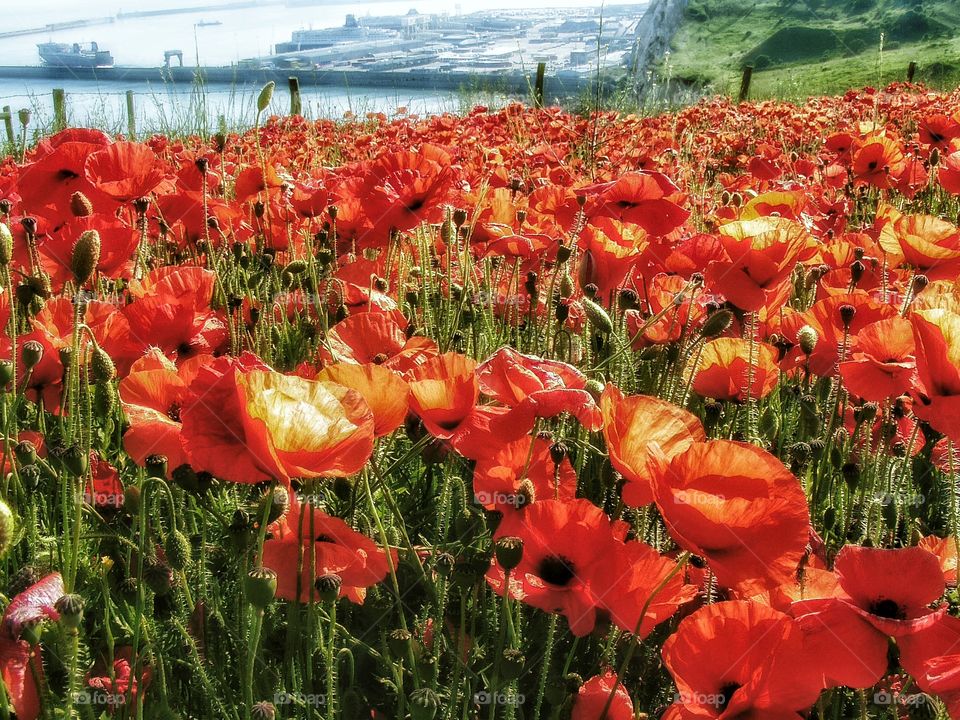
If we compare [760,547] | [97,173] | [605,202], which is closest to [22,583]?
[760,547]

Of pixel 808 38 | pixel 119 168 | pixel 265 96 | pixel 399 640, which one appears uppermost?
pixel 808 38

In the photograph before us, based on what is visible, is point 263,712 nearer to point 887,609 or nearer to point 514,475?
→ point 514,475

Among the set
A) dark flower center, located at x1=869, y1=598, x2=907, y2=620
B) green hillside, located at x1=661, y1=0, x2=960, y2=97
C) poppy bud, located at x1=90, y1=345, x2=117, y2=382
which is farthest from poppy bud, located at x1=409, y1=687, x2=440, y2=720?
green hillside, located at x1=661, y1=0, x2=960, y2=97

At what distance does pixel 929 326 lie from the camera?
1.03m

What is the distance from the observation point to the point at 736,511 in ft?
2.74

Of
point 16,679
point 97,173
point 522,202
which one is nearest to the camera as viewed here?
point 16,679

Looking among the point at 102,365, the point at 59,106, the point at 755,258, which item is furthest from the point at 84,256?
the point at 59,106

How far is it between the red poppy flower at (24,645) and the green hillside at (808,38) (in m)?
25.0

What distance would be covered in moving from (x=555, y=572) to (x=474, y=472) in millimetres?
210

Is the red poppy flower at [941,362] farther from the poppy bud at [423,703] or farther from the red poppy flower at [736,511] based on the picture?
the poppy bud at [423,703]

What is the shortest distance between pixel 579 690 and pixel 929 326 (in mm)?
617

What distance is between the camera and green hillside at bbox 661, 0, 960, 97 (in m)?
27.1

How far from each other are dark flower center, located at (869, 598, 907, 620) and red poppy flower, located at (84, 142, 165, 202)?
1.61 metres

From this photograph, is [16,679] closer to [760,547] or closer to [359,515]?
[359,515]
